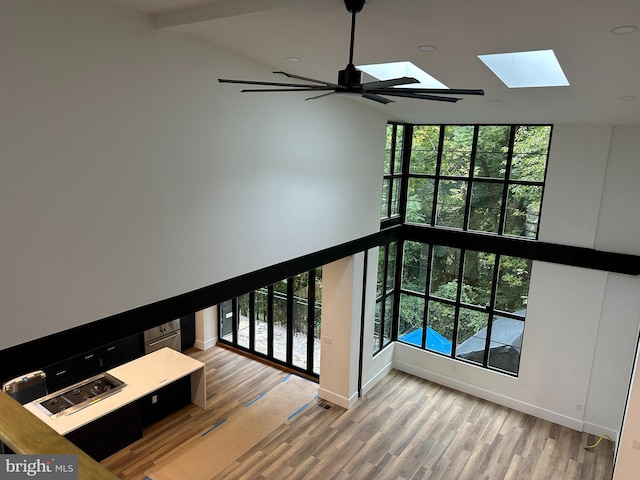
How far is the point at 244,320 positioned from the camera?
961 cm

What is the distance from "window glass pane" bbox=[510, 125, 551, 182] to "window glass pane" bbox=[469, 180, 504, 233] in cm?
39

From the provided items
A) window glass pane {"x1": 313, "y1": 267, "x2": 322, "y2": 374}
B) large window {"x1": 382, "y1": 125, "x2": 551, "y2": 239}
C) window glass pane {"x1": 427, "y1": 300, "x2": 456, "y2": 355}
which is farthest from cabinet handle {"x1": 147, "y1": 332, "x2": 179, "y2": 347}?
window glass pane {"x1": 427, "y1": 300, "x2": 456, "y2": 355}

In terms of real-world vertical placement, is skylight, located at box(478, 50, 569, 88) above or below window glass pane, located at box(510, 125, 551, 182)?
above

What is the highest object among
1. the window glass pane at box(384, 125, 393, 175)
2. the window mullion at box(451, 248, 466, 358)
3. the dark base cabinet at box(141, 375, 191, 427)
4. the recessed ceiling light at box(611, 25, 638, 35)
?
the recessed ceiling light at box(611, 25, 638, 35)

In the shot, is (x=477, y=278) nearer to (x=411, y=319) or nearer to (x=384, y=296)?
(x=411, y=319)

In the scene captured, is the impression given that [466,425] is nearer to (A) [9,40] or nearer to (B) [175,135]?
(B) [175,135]

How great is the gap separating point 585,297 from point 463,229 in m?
2.19

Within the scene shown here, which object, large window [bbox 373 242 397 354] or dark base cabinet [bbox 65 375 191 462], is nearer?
dark base cabinet [bbox 65 375 191 462]

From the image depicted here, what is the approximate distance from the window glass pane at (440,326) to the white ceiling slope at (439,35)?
4519mm

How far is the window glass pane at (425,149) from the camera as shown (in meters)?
8.16

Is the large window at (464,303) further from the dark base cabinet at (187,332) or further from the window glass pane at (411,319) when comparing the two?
the dark base cabinet at (187,332)

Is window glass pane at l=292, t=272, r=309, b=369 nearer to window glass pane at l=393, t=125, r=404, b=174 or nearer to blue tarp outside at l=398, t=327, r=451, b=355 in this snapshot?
blue tarp outside at l=398, t=327, r=451, b=355

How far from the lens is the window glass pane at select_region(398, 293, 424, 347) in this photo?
28.4 feet

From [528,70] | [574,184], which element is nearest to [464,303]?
[574,184]
